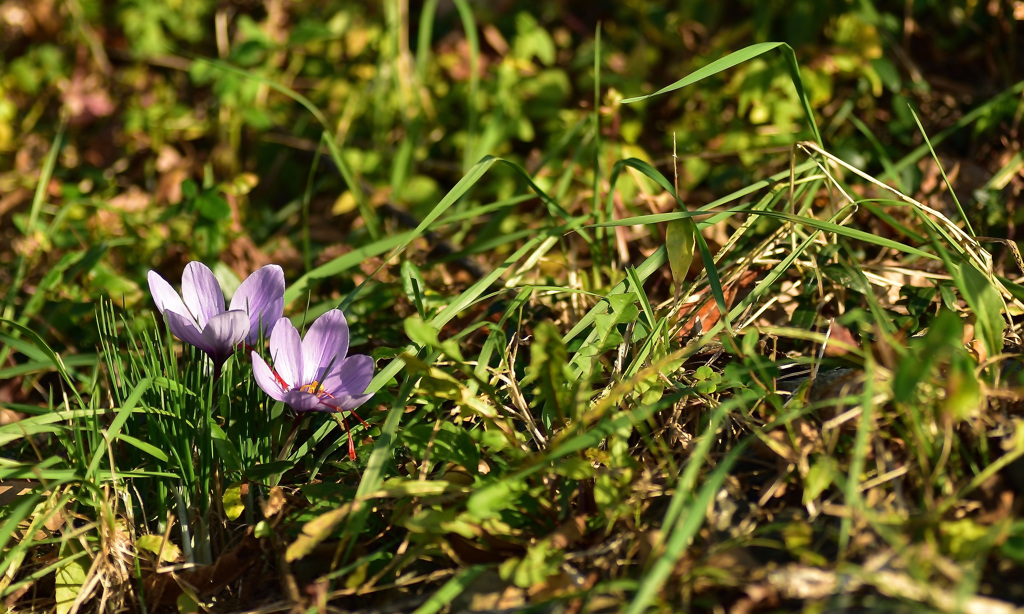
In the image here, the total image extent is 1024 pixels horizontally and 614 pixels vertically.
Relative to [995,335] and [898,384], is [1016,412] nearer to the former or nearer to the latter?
[995,335]

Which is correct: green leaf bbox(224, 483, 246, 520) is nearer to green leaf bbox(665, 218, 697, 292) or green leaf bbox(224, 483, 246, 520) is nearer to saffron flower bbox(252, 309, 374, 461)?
saffron flower bbox(252, 309, 374, 461)

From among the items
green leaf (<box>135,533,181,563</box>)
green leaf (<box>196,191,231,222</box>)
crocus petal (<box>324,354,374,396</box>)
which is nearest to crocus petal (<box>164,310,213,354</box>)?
crocus petal (<box>324,354,374,396</box>)

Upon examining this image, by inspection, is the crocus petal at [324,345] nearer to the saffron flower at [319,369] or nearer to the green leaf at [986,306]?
the saffron flower at [319,369]

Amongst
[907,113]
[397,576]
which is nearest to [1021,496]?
[397,576]

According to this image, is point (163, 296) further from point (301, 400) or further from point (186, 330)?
point (301, 400)

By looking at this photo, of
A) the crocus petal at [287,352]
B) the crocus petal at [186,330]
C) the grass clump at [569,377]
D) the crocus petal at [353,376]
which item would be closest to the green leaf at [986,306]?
the grass clump at [569,377]
